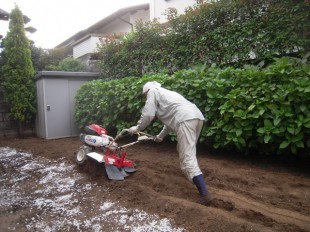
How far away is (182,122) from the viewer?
3812 mm

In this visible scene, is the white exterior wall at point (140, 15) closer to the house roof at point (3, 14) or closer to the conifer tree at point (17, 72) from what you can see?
the conifer tree at point (17, 72)

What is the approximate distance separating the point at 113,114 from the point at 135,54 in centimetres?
217

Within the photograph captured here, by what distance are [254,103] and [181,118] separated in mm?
1539

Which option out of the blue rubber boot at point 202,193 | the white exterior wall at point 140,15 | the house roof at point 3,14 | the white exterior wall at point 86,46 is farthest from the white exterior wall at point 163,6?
the blue rubber boot at point 202,193

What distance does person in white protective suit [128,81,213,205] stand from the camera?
3.66m

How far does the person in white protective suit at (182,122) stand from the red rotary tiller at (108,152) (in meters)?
0.67

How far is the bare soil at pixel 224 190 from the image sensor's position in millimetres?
3156

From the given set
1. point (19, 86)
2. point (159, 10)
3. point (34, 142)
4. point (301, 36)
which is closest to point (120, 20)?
point (159, 10)

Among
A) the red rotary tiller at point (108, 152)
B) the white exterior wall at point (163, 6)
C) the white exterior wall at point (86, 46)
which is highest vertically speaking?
the white exterior wall at point (163, 6)

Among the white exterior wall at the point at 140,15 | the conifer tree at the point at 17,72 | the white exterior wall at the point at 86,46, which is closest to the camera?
the conifer tree at the point at 17,72

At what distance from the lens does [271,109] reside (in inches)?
174

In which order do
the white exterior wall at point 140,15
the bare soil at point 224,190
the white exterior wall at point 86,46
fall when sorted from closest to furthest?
the bare soil at point 224,190, the white exterior wall at point 86,46, the white exterior wall at point 140,15

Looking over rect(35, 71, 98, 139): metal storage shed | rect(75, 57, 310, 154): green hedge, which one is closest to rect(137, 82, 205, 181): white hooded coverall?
rect(75, 57, 310, 154): green hedge

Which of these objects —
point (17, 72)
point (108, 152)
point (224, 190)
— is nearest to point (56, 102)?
point (17, 72)
